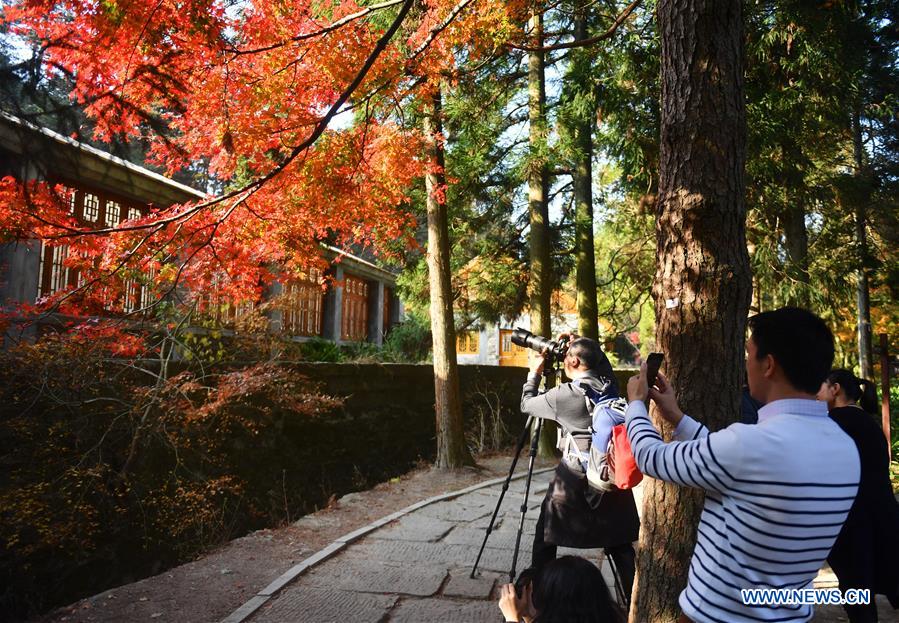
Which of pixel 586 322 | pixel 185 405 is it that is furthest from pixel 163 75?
pixel 586 322

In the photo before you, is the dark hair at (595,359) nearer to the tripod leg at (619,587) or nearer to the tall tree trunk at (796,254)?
the tripod leg at (619,587)

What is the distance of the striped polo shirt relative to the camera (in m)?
1.72

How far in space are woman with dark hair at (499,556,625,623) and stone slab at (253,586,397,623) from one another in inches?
105

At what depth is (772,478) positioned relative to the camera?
1.71 m

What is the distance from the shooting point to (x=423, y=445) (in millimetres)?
13016

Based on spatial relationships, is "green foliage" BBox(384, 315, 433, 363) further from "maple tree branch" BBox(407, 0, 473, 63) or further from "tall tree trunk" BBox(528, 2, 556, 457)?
"maple tree branch" BBox(407, 0, 473, 63)

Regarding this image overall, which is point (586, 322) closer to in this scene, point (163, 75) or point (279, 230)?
point (279, 230)

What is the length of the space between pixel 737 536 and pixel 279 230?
6.76m

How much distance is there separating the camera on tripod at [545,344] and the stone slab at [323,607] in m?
2.17

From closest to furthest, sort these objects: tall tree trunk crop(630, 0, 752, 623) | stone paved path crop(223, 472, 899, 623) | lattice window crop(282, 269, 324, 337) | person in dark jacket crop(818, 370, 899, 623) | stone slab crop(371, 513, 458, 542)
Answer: tall tree trunk crop(630, 0, 752, 623) → person in dark jacket crop(818, 370, 899, 623) → stone paved path crop(223, 472, 899, 623) → stone slab crop(371, 513, 458, 542) → lattice window crop(282, 269, 324, 337)

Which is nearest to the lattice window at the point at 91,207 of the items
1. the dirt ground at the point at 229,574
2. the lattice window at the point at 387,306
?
the dirt ground at the point at 229,574

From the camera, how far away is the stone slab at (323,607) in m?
4.52

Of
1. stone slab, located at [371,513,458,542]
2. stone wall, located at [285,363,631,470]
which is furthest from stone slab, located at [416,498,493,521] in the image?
stone wall, located at [285,363,631,470]

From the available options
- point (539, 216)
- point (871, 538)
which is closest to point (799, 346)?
point (871, 538)
